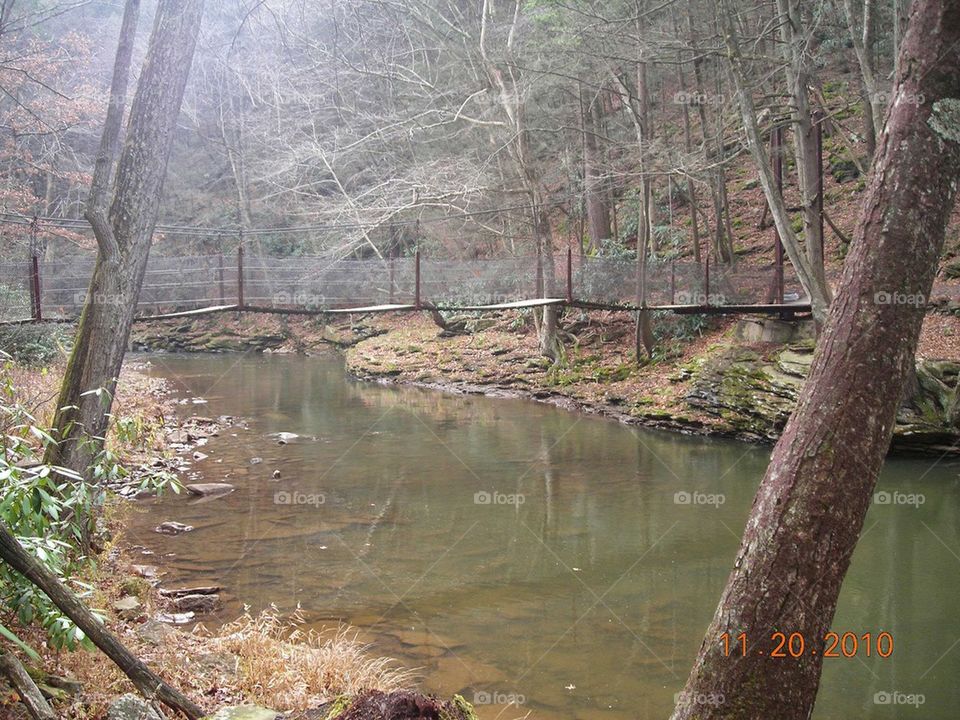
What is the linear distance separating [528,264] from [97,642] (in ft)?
31.4

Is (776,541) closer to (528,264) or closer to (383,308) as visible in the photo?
(383,308)

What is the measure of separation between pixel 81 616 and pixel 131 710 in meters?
0.37

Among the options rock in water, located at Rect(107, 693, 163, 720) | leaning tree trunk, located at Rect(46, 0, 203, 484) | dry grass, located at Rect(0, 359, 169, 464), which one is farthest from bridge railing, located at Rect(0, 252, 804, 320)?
rock in water, located at Rect(107, 693, 163, 720)

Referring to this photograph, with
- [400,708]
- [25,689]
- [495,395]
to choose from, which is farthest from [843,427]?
[495,395]

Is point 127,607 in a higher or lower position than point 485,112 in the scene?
lower

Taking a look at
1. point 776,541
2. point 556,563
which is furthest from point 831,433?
point 556,563

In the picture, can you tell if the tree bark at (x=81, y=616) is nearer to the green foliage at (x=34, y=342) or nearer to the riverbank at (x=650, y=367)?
the riverbank at (x=650, y=367)

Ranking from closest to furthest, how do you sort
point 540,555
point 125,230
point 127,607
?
point 127,607, point 125,230, point 540,555

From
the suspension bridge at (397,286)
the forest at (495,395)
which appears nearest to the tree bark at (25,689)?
the forest at (495,395)

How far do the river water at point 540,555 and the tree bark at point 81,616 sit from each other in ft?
6.06

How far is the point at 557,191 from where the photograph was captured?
1753 centimetres

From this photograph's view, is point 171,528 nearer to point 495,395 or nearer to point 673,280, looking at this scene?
point 673,280

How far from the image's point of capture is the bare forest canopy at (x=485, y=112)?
1243 centimetres

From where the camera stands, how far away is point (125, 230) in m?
4.98
